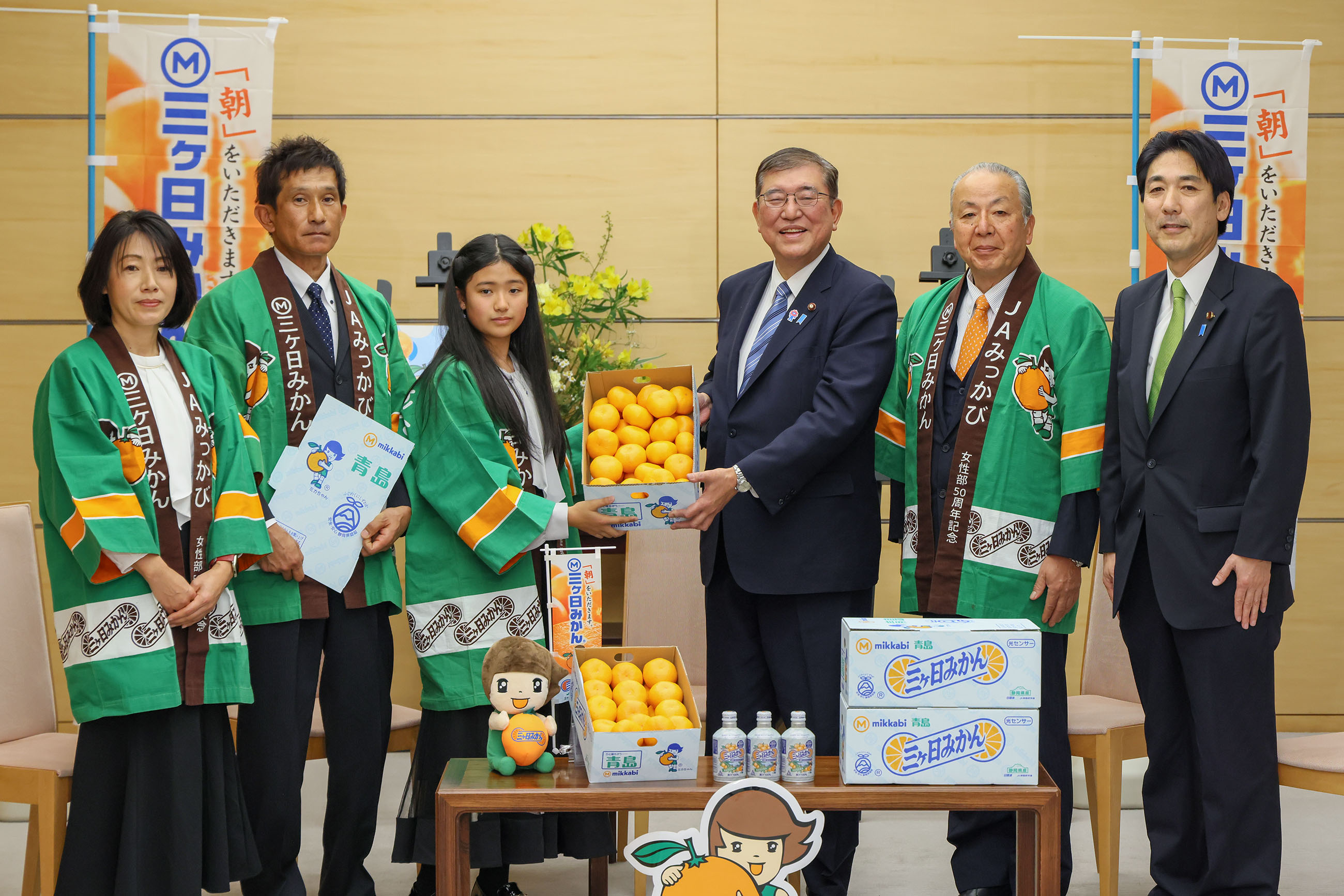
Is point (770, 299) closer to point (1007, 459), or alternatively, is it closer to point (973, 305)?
point (973, 305)

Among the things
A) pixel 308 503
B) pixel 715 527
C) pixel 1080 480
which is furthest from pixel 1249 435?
pixel 308 503

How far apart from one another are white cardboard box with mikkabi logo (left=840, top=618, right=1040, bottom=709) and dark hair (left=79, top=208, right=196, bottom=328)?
149cm

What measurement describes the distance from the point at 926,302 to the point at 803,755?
121 centimetres

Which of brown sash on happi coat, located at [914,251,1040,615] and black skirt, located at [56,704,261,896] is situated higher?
brown sash on happi coat, located at [914,251,1040,615]

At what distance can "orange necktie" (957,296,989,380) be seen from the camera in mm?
2525

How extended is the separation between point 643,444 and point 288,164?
101 cm

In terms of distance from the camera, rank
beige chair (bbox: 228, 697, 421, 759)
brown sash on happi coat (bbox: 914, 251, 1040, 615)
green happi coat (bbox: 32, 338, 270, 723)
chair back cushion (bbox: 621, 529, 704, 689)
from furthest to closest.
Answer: chair back cushion (bbox: 621, 529, 704, 689) < beige chair (bbox: 228, 697, 421, 759) < brown sash on happi coat (bbox: 914, 251, 1040, 615) < green happi coat (bbox: 32, 338, 270, 723)

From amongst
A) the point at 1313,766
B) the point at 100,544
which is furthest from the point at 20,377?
the point at 1313,766

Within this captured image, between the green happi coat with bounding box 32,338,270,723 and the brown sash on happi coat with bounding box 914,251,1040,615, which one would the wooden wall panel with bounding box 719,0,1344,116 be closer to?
the brown sash on happi coat with bounding box 914,251,1040,615

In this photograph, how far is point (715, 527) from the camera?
2.60 metres

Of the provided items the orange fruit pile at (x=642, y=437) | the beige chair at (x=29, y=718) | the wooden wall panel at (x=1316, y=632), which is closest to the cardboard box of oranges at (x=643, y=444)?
the orange fruit pile at (x=642, y=437)

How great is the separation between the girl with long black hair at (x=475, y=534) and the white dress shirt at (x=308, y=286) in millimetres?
235

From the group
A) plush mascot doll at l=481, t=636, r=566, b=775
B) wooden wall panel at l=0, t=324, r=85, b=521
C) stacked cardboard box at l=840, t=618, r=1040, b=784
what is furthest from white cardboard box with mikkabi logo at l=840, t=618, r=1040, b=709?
wooden wall panel at l=0, t=324, r=85, b=521

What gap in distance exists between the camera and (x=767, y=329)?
2641 millimetres
